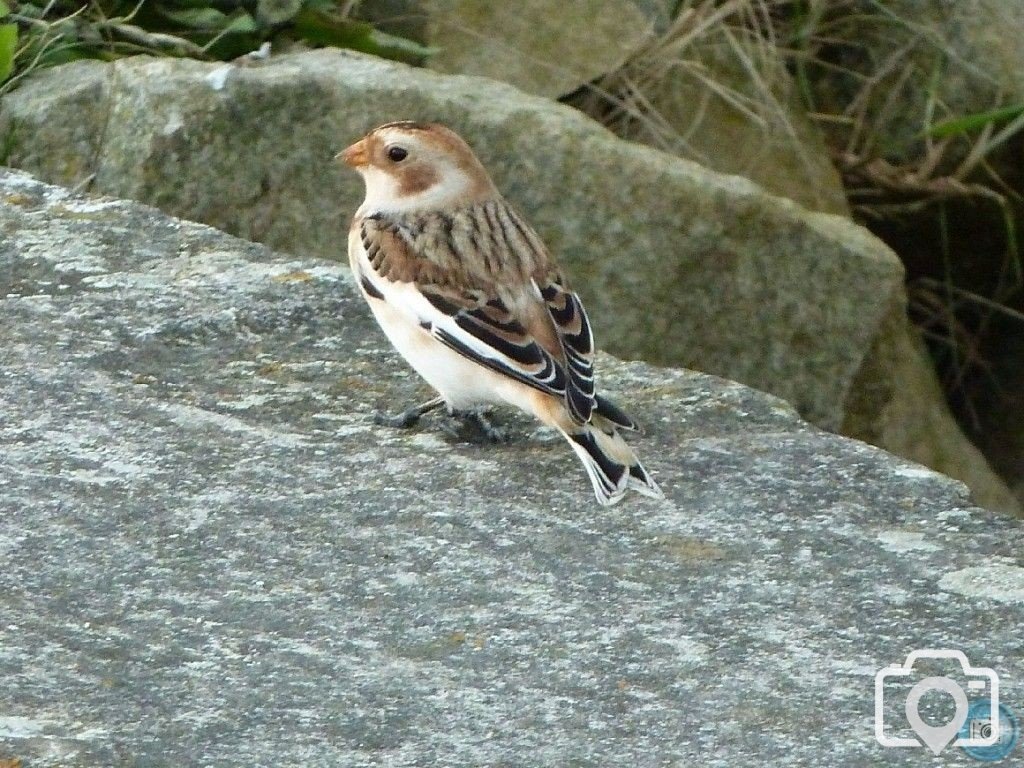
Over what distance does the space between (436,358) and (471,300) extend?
0.55 ft

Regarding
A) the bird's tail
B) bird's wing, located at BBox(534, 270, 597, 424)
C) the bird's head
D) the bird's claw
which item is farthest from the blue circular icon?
the bird's head

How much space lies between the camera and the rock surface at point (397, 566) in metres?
2.80

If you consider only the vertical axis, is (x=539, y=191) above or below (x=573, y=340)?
below

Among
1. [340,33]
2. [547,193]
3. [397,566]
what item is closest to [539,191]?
[547,193]

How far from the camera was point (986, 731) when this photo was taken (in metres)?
2.84

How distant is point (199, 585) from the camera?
3.19 metres

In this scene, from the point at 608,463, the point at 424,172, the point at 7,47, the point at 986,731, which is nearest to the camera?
the point at 986,731

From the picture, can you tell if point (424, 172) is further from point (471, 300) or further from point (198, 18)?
point (198, 18)

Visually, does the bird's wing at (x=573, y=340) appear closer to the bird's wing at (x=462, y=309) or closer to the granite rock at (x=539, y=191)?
the bird's wing at (x=462, y=309)

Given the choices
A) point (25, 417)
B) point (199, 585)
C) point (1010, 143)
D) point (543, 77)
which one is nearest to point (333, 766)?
point (199, 585)

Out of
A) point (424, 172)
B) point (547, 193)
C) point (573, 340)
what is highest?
point (424, 172)

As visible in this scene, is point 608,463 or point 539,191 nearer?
point 608,463

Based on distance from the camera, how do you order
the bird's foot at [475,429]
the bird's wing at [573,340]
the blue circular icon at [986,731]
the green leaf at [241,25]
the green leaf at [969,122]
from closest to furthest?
1. the blue circular icon at [986,731]
2. the bird's wing at [573,340]
3. the bird's foot at [475,429]
4. the green leaf at [241,25]
5. the green leaf at [969,122]

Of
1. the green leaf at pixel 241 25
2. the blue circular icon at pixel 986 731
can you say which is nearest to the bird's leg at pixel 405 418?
the blue circular icon at pixel 986 731
